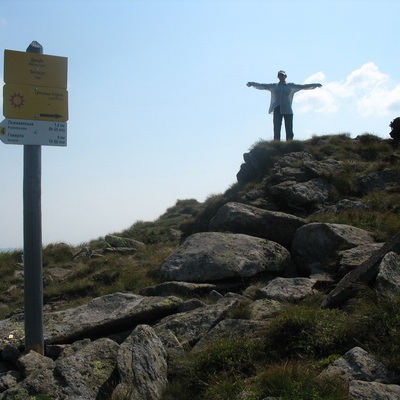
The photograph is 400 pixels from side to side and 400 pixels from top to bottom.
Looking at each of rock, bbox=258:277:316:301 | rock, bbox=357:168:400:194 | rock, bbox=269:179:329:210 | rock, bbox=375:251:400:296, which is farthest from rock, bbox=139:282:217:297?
rock, bbox=357:168:400:194

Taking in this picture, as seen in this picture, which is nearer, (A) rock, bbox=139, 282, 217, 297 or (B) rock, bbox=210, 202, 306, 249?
(A) rock, bbox=139, 282, 217, 297

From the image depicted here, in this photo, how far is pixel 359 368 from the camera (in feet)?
18.2

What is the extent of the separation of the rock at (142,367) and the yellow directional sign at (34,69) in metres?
Result: 3.38

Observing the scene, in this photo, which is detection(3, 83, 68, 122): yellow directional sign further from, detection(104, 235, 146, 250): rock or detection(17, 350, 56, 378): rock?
detection(104, 235, 146, 250): rock

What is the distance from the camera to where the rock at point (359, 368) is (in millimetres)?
5438

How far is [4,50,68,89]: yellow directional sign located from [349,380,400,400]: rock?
16.4 feet

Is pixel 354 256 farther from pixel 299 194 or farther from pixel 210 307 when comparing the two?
pixel 299 194

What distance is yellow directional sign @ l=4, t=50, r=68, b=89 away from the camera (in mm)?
6699

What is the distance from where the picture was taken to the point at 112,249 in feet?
54.4

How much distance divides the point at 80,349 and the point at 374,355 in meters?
3.56

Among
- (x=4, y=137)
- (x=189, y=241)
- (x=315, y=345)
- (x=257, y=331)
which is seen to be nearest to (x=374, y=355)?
(x=315, y=345)

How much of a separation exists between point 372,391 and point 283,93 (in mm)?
15527

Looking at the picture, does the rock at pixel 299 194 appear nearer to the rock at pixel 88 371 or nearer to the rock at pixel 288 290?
the rock at pixel 288 290

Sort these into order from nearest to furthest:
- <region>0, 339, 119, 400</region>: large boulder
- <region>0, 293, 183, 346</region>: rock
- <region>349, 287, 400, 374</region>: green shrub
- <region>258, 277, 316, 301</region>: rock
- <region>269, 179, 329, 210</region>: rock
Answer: <region>349, 287, 400, 374</region>: green shrub, <region>0, 339, 119, 400</region>: large boulder, <region>0, 293, 183, 346</region>: rock, <region>258, 277, 316, 301</region>: rock, <region>269, 179, 329, 210</region>: rock
